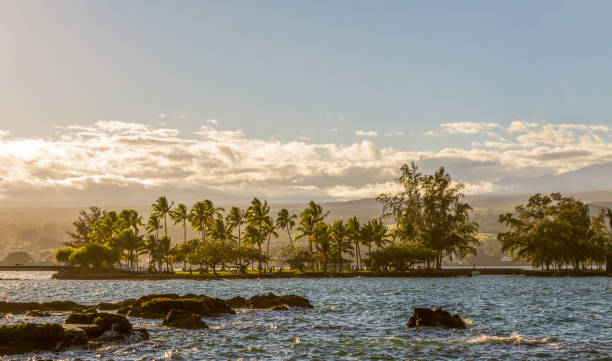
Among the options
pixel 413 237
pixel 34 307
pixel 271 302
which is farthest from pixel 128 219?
pixel 271 302

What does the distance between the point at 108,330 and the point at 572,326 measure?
36.1 meters

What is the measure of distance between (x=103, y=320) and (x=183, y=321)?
742 centimetres

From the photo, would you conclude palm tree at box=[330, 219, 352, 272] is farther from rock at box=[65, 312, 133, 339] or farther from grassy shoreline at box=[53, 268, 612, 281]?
rock at box=[65, 312, 133, 339]

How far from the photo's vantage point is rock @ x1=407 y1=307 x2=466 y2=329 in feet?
140

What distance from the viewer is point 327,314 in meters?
53.4

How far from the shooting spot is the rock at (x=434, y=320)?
42.7 m

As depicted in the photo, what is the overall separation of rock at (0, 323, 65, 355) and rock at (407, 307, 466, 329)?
2566 centimetres

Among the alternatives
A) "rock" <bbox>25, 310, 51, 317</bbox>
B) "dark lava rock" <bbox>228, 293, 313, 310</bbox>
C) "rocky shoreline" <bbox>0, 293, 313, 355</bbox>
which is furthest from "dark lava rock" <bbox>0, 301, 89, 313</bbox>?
"dark lava rock" <bbox>228, 293, 313, 310</bbox>

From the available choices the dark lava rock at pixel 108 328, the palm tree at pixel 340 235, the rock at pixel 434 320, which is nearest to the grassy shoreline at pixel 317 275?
the palm tree at pixel 340 235

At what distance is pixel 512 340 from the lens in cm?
3744

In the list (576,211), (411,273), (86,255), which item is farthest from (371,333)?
(86,255)

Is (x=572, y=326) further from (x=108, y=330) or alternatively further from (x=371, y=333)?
(x=108, y=330)

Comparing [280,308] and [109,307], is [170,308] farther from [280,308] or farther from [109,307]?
[109,307]

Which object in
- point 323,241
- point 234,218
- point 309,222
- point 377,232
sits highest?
point 234,218
